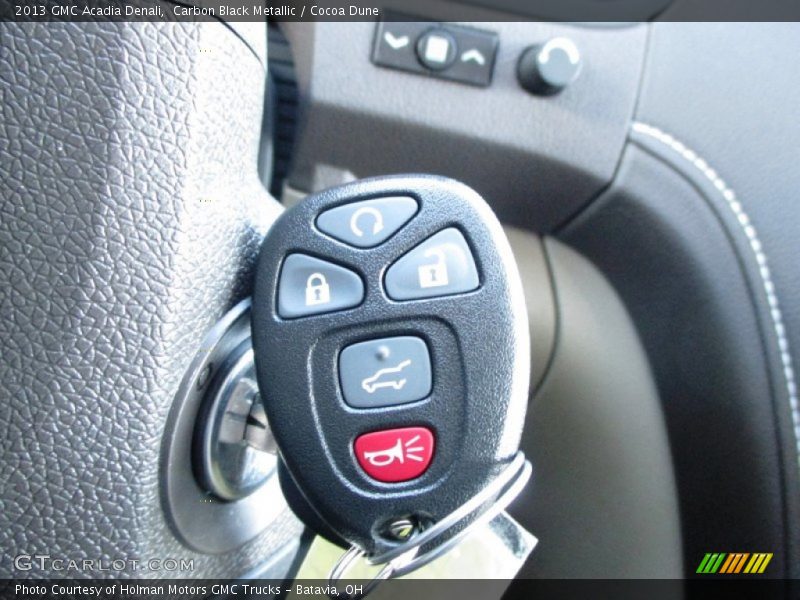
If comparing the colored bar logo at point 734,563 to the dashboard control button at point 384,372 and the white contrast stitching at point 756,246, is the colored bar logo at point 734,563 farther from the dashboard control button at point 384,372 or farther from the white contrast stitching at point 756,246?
the dashboard control button at point 384,372

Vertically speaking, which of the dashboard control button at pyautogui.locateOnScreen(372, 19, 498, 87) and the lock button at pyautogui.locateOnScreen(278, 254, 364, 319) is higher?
the dashboard control button at pyautogui.locateOnScreen(372, 19, 498, 87)

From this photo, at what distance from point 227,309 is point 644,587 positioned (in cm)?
55

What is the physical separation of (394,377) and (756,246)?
1.37 feet

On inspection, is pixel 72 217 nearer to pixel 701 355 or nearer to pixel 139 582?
pixel 139 582

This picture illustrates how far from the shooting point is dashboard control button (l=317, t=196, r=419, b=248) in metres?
0.39

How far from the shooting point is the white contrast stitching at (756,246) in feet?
1.95

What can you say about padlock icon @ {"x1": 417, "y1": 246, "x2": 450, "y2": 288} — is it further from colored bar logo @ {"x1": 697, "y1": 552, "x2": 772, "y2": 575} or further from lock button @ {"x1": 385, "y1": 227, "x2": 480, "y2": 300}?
colored bar logo @ {"x1": 697, "y1": 552, "x2": 772, "y2": 575}

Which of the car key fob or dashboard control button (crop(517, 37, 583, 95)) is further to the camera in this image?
dashboard control button (crop(517, 37, 583, 95))

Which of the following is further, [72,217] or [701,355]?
[701,355]

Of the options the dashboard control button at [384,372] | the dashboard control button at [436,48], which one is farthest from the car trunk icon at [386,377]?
the dashboard control button at [436,48]

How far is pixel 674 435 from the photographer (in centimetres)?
70

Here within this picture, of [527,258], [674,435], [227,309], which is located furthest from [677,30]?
[227,309]

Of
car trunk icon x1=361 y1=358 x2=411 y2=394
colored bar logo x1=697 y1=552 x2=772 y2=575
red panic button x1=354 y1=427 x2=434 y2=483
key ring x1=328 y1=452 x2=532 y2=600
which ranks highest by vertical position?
car trunk icon x1=361 y1=358 x2=411 y2=394

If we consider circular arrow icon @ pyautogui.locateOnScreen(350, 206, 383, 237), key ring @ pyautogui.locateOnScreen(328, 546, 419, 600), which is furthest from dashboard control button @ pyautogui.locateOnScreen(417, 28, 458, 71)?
key ring @ pyautogui.locateOnScreen(328, 546, 419, 600)
